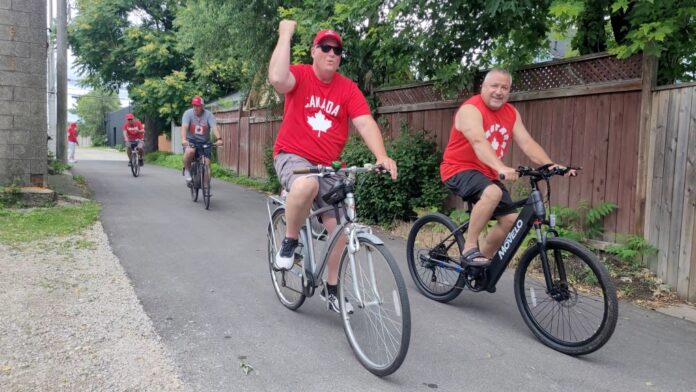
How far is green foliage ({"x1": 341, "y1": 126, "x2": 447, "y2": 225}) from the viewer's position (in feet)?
26.5

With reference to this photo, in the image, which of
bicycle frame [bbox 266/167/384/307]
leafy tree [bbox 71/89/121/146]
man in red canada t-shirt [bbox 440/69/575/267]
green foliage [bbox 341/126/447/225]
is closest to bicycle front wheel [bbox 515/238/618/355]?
man in red canada t-shirt [bbox 440/69/575/267]

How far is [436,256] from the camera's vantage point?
4848 millimetres

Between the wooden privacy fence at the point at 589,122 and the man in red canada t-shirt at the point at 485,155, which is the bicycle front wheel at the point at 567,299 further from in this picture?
the wooden privacy fence at the point at 589,122

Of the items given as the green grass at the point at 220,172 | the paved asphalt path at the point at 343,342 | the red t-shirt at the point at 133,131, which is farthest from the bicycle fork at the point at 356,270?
the red t-shirt at the point at 133,131

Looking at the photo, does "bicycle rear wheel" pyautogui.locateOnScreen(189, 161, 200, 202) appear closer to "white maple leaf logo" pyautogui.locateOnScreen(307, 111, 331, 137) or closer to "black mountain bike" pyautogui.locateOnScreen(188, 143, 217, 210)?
"black mountain bike" pyautogui.locateOnScreen(188, 143, 217, 210)

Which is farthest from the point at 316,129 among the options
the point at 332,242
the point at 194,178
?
the point at 194,178

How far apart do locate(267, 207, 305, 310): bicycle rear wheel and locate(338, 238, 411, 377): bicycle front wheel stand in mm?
696

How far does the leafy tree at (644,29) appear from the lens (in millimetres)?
5012

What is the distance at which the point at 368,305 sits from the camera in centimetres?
340

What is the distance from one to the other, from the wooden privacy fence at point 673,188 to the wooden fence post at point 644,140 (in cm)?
4

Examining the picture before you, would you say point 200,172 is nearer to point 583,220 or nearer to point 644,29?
point 583,220

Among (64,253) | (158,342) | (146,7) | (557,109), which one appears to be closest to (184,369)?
(158,342)

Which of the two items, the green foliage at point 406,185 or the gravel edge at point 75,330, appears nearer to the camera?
the gravel edge at point 75,330

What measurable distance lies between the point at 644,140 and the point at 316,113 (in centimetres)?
360
